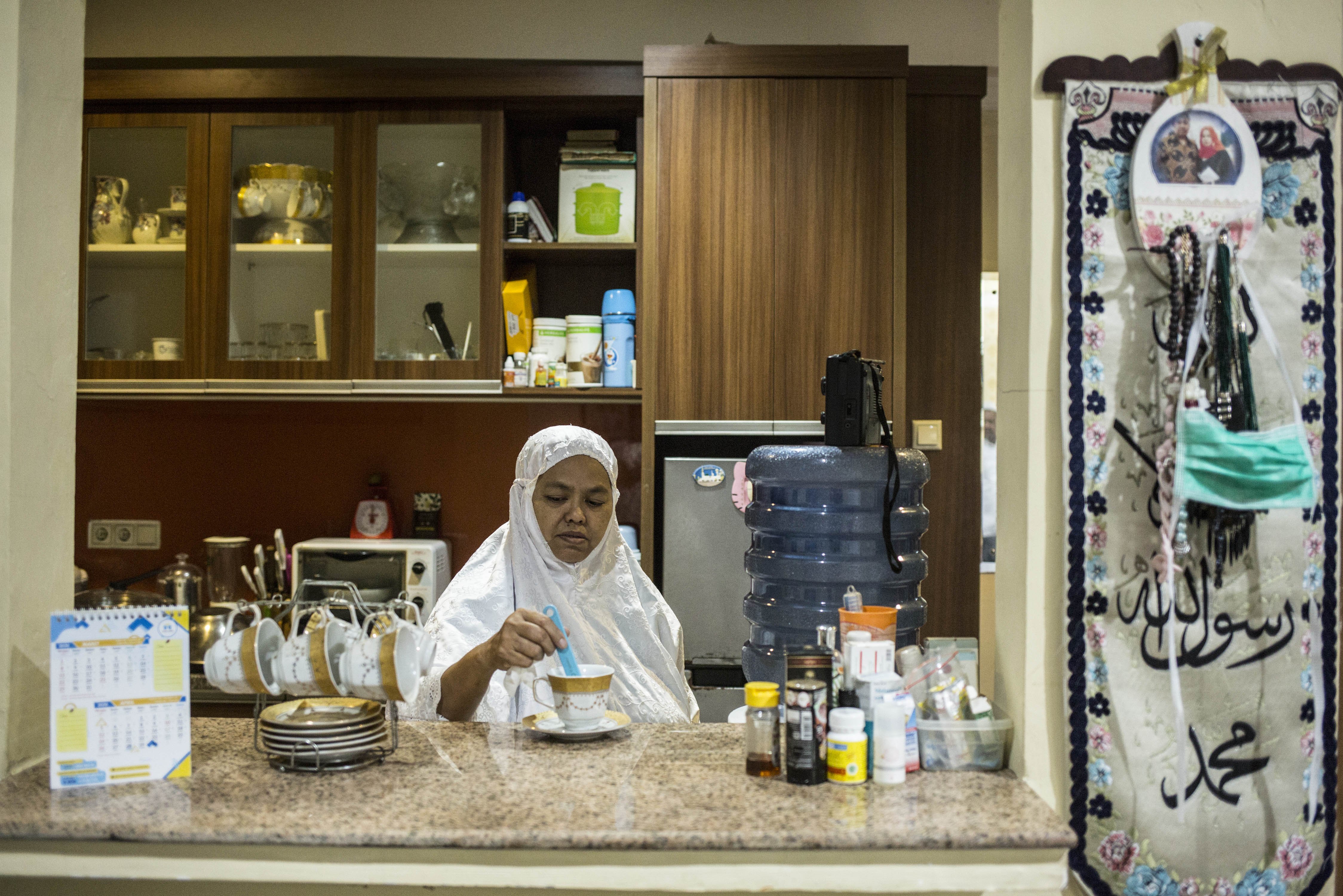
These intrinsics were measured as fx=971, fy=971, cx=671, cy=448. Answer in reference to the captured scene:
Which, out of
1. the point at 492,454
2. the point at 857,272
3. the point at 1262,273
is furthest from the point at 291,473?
the point at 1262,273

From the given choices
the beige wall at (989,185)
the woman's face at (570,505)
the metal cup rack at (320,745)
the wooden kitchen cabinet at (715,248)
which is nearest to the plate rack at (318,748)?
the metal cup rack at (320,745)

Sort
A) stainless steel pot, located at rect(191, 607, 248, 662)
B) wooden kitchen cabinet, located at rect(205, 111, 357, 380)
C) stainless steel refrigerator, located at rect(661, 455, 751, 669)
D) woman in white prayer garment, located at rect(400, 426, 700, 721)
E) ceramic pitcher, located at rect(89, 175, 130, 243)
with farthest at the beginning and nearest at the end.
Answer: ceramic pitcher, located at rect(89, 175, 130, 243) → wooden kitchen cabinet, located at rect(205, 111, 357, 380) → stainless steel pot, located at rect(191, 607, 248, 662) → stainless steel refrigerator, located at rect(661, 455, 751, 669) → woman in white prayer garment, located at rect(400, 426, 700, 721)

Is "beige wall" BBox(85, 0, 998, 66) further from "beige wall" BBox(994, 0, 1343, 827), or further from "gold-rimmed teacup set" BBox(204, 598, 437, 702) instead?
"gold-rimmed teacup set" BBox(204, 598, 437, 702)

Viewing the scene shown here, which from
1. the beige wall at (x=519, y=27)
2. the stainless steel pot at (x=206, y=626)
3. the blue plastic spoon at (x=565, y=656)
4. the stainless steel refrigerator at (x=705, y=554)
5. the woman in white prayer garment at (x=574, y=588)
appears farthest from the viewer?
the beige wall at (x=519, y=27)

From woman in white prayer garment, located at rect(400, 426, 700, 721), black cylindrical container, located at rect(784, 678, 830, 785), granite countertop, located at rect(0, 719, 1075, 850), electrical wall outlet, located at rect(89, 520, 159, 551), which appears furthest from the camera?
electrical wall outlet, located at rect(89, 520, 159, 551)

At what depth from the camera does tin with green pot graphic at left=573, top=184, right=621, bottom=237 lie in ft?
9.35

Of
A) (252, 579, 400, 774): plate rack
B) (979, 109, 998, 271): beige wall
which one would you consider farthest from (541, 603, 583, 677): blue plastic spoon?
(979, 109, 998, 271): beige wall

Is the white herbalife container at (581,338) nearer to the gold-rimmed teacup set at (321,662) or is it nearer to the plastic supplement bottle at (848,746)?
the gold-rimmed teacup set at (321,662)

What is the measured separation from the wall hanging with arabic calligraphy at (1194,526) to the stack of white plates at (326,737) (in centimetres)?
86

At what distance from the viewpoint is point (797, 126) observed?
8.65ft

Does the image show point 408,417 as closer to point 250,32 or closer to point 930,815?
point 250,32

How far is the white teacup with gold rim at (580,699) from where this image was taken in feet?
4.28

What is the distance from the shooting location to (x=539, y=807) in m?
1.07

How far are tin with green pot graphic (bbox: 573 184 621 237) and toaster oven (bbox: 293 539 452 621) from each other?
107cm
